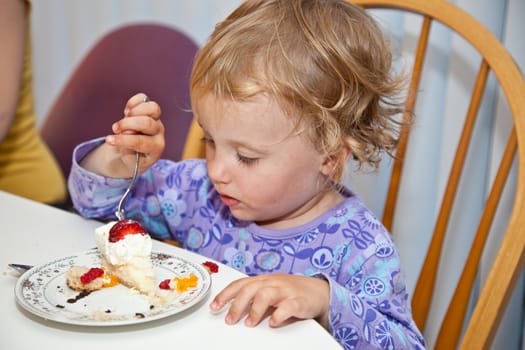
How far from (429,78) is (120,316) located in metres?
0.88

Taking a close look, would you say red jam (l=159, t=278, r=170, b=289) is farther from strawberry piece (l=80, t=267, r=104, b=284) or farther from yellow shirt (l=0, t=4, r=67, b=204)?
yellow shirt (l=0, t=4, r=67, b=204)

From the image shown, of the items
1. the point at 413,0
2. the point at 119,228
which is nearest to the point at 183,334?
the point at 119,228

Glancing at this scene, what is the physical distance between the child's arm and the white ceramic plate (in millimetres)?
215

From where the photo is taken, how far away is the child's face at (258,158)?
873 millimetres

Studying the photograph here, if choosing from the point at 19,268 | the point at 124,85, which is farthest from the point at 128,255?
the point at 124,85

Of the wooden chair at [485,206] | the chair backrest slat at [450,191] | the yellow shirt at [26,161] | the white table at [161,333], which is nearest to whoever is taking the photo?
the white table at [161,333]

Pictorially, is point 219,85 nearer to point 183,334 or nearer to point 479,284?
point 183,334

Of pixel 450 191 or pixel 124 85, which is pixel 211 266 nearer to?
pixel 450 191

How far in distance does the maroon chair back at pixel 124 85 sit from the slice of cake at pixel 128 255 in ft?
2.63

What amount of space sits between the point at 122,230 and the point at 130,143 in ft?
0.71

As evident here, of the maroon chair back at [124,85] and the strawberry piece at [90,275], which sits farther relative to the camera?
the maroon chair back at [124,85]

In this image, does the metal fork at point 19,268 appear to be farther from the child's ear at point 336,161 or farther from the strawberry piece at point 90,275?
the child's ear at point 336,161

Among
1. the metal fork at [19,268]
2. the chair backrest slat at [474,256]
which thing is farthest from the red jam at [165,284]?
the chair backrest slat at [474,256]

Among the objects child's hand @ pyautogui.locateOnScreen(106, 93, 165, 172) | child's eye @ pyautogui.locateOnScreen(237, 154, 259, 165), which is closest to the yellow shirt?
child's hand @ pyautogui.locateOnScreen(106, 93, 165, 172)
